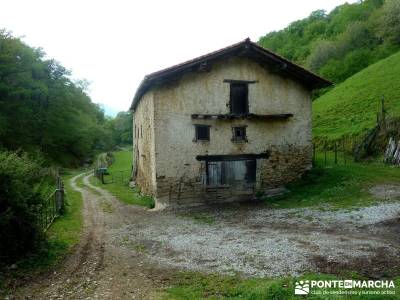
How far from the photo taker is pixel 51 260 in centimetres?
1005

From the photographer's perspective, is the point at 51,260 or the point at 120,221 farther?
the point at 120,221

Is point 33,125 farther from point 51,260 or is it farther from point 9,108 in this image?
point 51,260

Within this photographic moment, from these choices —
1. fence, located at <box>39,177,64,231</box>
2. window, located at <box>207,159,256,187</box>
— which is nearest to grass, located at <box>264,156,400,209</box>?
window, located at <box>207,159,256,187</box>

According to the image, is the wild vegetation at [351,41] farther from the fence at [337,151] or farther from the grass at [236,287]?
the grass at [236,287]

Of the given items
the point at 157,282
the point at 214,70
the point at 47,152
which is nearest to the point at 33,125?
the point at 47,152

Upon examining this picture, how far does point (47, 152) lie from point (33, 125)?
456cm

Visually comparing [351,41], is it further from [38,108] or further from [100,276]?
[100,276]

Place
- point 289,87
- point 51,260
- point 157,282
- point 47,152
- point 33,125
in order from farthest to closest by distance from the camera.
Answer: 1. point 47,152
2. point 33,125
3. point 289,87
4. point 51,260
5. point 157,282

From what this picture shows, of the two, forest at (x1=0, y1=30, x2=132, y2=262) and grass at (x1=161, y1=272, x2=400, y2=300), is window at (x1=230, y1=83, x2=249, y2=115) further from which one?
grass at (x1=161, y1=272, x2=400, y2=300)

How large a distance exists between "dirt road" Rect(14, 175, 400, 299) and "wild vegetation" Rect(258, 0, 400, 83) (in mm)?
44203

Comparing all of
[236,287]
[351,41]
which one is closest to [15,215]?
[236,287]

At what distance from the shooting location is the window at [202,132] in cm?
1869

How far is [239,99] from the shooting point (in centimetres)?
1947

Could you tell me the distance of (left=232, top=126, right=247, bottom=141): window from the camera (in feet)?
63.4
